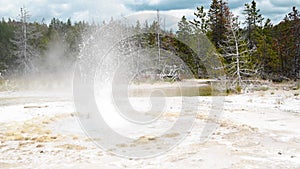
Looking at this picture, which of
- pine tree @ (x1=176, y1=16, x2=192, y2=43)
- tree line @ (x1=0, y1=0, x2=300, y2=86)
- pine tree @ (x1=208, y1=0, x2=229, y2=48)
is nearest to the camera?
tree line @ (x1=0, y1=0, x2=300, y2=86)

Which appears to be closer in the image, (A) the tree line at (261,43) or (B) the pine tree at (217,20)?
(A) the tree line at (261,43)

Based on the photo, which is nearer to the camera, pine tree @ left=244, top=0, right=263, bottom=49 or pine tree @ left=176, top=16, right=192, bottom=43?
pine tree @ left=244, top=0, right=263, bottom=49

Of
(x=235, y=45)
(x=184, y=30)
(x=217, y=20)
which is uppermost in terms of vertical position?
(x=184, y=30)

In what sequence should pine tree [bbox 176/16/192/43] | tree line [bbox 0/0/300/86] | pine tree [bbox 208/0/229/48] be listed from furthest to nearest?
pine tree [bbox 176/16/192/43], pine tree [bbox 208/0/229/48], tree line [bbox 0/0/300/86]

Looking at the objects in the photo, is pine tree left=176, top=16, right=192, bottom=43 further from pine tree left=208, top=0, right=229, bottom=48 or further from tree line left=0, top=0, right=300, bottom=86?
pine tree left=208, top=0, right=229, bottom=48

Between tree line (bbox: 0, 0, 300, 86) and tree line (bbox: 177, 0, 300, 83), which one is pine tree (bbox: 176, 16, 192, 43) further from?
tree line (bbox: 177, 0, 300, 83)

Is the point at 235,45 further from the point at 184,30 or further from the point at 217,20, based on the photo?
the point at 184,30

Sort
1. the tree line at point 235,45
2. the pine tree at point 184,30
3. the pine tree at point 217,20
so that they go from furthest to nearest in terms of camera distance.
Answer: the pine tree at point 184,30 → the pine tree at point 217,20 → the tree line at point 235,45

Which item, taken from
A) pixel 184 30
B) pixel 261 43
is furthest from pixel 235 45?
pixel 184 30

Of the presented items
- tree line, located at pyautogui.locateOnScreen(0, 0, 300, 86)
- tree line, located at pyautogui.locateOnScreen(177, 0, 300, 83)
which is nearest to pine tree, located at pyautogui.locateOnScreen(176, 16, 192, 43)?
tree line, located at pyautogui.locateOnScreen(0, 0, 300, 86)

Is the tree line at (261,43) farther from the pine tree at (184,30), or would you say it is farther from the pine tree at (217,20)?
the pine tree at (184,30)

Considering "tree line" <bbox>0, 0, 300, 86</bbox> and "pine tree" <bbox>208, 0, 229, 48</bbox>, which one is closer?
"tree line" <bbox>0, 0, 300, 86</bbox>

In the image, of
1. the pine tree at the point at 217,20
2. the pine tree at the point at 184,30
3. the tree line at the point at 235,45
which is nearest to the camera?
the tree line at the point at 235,45

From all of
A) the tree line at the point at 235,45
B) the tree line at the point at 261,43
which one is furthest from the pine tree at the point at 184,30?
the tree line at the point at 261,43
